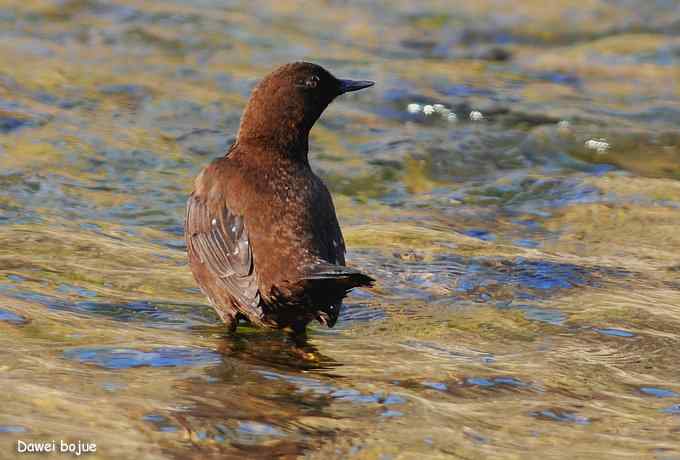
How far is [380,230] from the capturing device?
7.90 meters

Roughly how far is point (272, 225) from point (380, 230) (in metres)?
2.29

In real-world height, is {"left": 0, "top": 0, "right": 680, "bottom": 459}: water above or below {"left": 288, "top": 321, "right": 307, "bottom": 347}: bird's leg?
above

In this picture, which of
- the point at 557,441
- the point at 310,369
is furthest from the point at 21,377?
the point at 557,441

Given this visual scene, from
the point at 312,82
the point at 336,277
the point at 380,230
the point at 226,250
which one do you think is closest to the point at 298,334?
the point at 226,250

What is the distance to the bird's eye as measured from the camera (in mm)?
6473

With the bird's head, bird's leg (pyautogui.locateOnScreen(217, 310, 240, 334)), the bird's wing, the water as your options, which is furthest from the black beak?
bird's leg (pyautogui.locateOnScreen(217, 310, 240, 334))

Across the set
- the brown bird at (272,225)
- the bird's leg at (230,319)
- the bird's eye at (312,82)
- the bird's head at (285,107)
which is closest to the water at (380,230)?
the bird's leg at (230,319)

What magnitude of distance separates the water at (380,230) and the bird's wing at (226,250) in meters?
0.24

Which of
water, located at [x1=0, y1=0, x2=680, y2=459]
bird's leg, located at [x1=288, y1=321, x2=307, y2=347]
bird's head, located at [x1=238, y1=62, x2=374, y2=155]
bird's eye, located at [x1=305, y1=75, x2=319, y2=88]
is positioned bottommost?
bird's leg, located at [x1=288, y1=321, x2=307, y2=347]

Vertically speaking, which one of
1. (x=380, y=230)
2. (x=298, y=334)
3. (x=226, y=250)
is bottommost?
(x=298, y=334)

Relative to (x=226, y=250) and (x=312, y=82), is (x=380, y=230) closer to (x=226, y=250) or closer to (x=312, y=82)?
(x=312, y=82)

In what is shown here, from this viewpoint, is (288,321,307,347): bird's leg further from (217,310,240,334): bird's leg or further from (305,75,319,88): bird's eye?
(305,75,319,88): bird's eye

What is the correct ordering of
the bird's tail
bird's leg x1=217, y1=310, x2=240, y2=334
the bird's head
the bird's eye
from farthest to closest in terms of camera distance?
the bird's eye → the bird's head → bird's leg x1=217, y1=310, x2=240, y2=334 → the bird's tail

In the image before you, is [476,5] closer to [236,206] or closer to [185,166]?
[185,166]
